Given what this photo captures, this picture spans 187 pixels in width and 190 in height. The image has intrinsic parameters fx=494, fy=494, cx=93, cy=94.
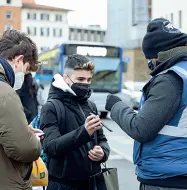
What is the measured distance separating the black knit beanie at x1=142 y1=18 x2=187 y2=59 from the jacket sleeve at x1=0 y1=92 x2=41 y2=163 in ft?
3.13

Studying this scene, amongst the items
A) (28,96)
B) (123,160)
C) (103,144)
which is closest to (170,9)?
(123,160)

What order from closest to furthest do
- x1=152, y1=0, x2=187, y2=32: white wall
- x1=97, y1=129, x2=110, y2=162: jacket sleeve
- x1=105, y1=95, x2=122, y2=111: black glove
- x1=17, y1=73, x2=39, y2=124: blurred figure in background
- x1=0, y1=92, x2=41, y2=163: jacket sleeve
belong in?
x1=0, y1=92, x2=41, y2=163: jacket sleeve, x1=105, y1=95, x2=122, y2=111: black glove, x1=97, y1=129, x2=110, y2=162: jacket sleeve, x1=17, y1=73, x2=39, y2=124: blurred figure in background, x1=152, y1=0, x2=187, y2=32: white wall

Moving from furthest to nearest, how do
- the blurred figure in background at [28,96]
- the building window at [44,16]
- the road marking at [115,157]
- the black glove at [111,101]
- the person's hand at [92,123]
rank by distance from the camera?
the building window at [44,16] → the road marking at [115,157] → the blurred figure in background at [28,96] → the person's hand at [92,123] → the black glove at [111,101]

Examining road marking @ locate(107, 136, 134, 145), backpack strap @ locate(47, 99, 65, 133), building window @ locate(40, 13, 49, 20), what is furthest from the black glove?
building window @ locate(40, 13, 49, 20)

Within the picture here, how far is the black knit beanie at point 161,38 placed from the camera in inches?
123

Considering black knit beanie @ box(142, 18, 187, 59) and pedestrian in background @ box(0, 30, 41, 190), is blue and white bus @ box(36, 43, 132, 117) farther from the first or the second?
pedestrian in background @ box(0, 30, 41, 190)

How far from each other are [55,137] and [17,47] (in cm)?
87

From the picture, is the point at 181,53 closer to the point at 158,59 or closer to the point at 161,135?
the point at 158,59

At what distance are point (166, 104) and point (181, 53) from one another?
0.36 m

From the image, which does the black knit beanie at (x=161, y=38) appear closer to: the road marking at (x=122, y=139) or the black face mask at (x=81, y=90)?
the black face mask at (x=81, y=90)

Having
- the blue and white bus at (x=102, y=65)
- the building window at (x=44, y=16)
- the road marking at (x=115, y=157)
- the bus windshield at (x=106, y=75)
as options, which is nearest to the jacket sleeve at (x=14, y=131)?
the road marking at (x=115, y=157)

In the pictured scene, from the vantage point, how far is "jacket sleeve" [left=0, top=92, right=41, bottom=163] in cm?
270

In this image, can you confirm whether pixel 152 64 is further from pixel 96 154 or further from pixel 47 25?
pixel 47 25

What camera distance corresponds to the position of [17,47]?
3.16 m
